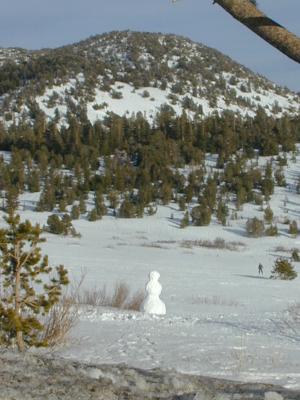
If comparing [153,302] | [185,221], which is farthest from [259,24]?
[185,221]

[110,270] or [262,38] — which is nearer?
[262,38]

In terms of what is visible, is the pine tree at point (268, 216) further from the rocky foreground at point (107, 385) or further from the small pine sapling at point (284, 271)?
the rocky foreground at point (107, 385)

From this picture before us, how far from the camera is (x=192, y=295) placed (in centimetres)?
1941

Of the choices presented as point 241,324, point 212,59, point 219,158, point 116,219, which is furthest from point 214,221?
→ point 212,59

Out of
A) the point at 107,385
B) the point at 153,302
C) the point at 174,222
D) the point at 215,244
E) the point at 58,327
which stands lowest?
the point at 215,244

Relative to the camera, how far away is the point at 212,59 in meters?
90.7

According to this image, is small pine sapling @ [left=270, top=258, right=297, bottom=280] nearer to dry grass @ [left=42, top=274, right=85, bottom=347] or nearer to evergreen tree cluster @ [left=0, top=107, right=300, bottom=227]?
evergreen tree cluster @ [left=0, top=107, right=300, bottom=227]

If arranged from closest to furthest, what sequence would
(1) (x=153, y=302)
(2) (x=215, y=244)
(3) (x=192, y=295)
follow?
(1) (x=153, y=302)
(3) (x=192, y=295)
(2) (x=215, y=244)

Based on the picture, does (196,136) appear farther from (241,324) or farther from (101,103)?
(241,324)

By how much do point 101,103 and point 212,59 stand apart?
80.6 ft

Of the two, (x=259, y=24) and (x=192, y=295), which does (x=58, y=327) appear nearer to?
(x=259, y=24)

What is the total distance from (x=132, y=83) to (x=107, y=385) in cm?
7185

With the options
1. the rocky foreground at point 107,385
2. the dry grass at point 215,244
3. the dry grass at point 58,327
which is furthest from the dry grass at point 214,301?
the dry grass at point 215,244

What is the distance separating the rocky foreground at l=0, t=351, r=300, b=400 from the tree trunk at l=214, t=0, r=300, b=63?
2.30m
